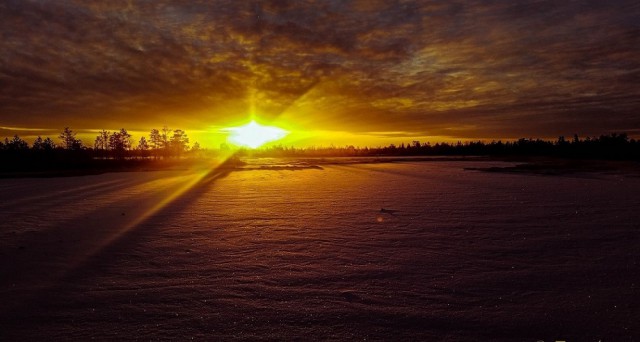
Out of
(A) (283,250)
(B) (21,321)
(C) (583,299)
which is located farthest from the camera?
(A) (283,250)

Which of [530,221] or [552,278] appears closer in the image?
[552,278]

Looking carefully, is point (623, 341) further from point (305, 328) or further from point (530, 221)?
point (530, 221)

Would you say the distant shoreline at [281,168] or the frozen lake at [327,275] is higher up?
the distant shoreline at [281,168]

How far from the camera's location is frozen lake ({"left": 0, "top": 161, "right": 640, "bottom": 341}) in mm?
3207

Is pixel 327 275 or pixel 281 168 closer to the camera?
pixel 327 275

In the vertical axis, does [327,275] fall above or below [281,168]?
below

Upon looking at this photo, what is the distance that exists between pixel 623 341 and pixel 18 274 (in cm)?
643

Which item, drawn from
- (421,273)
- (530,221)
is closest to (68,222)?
(421,273)

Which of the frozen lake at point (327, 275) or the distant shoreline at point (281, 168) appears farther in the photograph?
the distant shoreline at point (281, 168)

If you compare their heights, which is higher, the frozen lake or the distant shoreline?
the distant shoreline

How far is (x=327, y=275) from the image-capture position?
446 centimetres

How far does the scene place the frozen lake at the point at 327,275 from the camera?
10.5 ft

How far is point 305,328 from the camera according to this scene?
3182mm

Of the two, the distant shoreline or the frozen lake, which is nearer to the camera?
the frozen lake
